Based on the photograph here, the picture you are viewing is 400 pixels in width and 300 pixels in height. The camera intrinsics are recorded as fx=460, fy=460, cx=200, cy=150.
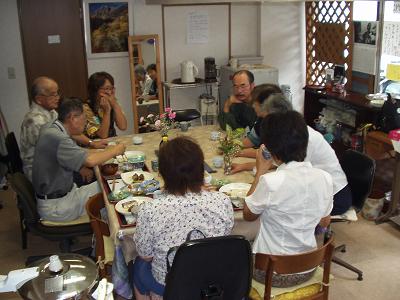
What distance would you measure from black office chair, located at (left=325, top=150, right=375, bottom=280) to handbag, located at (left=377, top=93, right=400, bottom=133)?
917 mm

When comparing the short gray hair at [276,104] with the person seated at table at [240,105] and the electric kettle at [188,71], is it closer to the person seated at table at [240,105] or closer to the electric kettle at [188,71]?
the person seated at table at [240,105]

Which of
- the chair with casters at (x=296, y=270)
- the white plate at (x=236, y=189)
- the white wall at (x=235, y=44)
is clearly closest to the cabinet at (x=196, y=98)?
the white wall at (x=235, y=44)

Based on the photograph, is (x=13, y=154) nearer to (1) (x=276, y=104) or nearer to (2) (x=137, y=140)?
(2) (x=137, y=140)

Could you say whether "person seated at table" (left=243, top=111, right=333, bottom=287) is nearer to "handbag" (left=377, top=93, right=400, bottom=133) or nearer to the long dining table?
the long dining table

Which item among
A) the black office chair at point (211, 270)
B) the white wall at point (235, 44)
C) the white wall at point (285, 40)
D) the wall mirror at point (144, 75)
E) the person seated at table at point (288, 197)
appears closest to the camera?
the black office chair at point (211, 270)

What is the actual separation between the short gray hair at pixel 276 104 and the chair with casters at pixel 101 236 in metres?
1.09

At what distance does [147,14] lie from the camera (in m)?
5.07

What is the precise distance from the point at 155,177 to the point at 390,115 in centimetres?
206

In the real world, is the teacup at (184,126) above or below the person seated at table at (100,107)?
below

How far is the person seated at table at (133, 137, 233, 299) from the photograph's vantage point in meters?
1.83

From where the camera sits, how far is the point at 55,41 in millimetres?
4930

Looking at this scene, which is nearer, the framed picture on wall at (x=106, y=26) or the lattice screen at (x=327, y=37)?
the lattice screen at (x=327, y=37)

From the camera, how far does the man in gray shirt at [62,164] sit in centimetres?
270

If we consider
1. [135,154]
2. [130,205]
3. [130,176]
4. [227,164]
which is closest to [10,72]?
[135,154]
